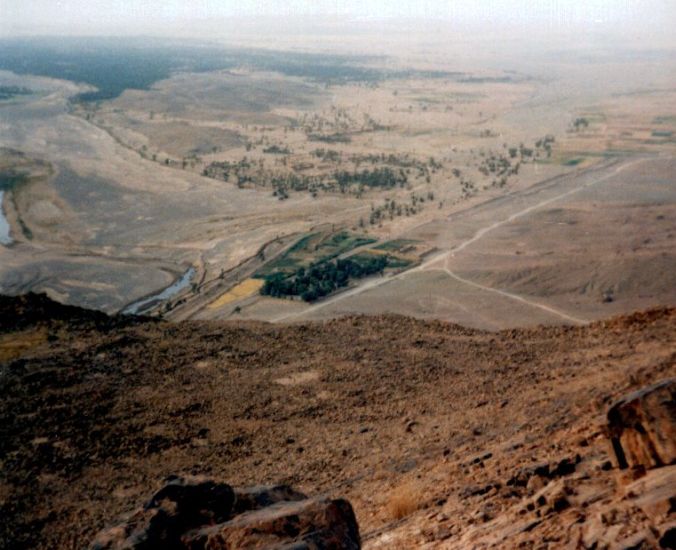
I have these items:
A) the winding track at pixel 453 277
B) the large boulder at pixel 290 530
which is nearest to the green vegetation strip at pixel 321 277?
the winding track at pixel 453 277

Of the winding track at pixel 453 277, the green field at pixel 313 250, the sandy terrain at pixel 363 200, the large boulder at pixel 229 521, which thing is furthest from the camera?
the green field at pixel 313 250

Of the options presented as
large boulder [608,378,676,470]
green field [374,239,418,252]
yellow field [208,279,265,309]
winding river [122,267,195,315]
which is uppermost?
large boulder [608,378,676,470]

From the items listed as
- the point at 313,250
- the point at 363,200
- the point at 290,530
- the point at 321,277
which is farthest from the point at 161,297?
the point at 290,530

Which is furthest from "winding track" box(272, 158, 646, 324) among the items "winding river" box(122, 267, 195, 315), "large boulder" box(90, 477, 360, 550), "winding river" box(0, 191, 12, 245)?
"large boulder" box(90, 477, 360, 550)

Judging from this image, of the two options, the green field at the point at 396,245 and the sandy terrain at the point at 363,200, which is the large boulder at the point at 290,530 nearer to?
the sandy terrain at the point at 363,200

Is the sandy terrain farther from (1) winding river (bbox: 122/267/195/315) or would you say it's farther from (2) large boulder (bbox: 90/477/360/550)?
(2) large boulder (bbox: 90/477/360/550)

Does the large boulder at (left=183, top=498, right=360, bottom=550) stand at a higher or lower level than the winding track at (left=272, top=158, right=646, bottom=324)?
higher
